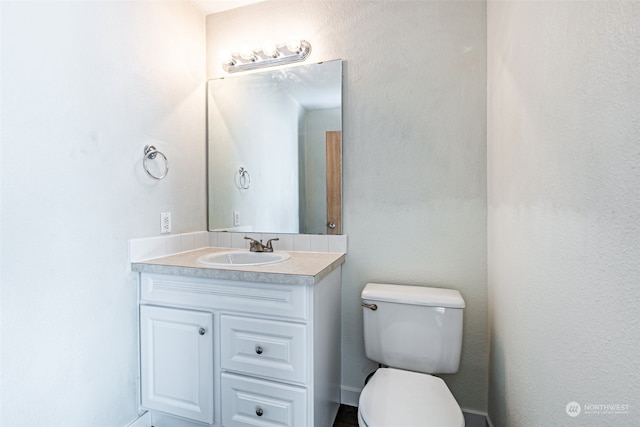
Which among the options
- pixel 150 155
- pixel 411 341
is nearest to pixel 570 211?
pixel 411 341

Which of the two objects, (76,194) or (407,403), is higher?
(76,194)

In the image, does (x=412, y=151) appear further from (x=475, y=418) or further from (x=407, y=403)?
(x=475, y=418)

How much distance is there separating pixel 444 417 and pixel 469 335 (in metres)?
0.65

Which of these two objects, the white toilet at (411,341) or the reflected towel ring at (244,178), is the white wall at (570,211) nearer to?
the white toilet at (411,341)

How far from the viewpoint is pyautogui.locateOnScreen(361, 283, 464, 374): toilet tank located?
53.1 inches

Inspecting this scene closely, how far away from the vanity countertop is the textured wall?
330 mm

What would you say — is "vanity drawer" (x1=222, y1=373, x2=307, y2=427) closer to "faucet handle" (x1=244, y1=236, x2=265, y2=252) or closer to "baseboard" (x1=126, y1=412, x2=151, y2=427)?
"baseboard" (x1=126, y1=412, x2=151, y2=427)

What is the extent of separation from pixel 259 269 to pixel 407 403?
0.77 metres

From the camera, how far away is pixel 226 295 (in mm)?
1317

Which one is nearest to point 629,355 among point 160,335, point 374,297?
point 374,297

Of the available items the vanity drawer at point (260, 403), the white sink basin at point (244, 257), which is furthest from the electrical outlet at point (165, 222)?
the vanity drawer at point (260, 403)

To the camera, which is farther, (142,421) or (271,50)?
(271,50)

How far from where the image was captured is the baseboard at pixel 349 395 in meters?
1.70

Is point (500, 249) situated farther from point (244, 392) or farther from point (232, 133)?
point (232, 133)
